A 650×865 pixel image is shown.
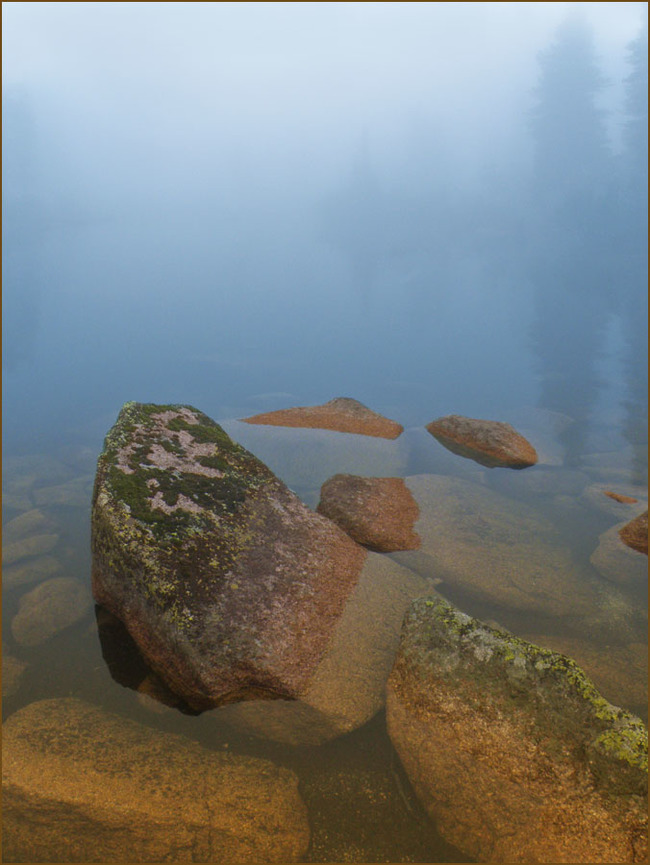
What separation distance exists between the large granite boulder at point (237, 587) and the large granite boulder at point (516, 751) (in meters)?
0.71

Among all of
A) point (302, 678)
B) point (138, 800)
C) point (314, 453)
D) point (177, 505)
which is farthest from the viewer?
point (314, 453)

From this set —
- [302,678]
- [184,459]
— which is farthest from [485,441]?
[302,678]

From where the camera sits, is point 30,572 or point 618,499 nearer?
point 30,572

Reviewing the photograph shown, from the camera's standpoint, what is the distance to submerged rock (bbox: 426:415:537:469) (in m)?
13.5

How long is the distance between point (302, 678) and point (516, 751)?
7.22ft

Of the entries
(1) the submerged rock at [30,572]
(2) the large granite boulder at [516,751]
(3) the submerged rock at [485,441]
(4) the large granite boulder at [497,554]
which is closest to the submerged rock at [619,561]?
(4) the large granite boulder at [497,554]

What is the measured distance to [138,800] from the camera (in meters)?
4.44

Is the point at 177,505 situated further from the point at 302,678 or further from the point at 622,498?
the point at 622,498

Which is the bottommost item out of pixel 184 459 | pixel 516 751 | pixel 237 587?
pixel 516 751

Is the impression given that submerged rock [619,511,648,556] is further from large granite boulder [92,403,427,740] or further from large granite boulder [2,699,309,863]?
large granite boulder [2,699,309,863]

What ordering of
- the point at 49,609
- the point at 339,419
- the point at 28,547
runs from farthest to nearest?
the point at 339,419
the point at 28,547
the point at 49,609

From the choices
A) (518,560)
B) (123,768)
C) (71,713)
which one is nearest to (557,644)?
(518,560)

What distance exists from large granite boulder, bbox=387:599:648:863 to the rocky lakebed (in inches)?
0.6

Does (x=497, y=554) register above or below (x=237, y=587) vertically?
below
